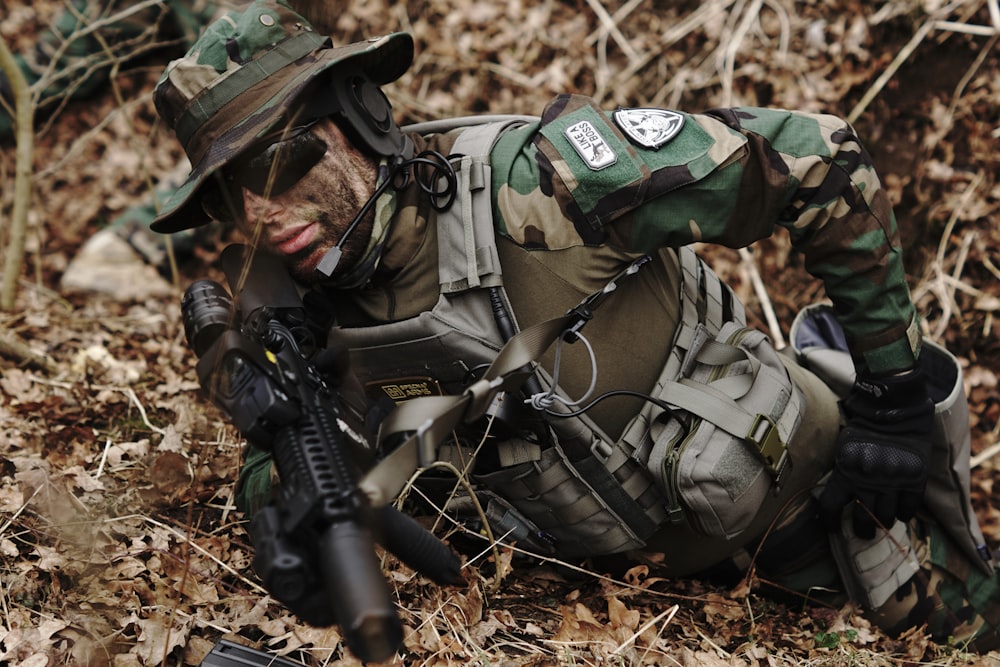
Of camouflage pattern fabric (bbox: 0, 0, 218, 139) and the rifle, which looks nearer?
the rifle

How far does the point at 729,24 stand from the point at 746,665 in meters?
4.39

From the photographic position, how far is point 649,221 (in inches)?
108

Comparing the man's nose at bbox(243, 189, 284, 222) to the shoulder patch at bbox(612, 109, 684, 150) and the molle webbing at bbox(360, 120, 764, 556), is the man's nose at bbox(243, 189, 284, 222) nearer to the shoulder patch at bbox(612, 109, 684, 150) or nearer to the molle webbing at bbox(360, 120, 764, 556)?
the molle webbing at bbox(360, 120, 764, 556)

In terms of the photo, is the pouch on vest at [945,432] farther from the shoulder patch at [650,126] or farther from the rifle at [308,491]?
the rifle at [308,491]

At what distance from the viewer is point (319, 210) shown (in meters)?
2.76

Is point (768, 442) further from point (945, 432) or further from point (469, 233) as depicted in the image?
point (469, 233)

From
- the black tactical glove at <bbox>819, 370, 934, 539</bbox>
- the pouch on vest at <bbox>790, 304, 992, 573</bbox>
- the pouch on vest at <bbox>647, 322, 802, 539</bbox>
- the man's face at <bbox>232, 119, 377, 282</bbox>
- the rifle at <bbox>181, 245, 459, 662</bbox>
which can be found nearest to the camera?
the rifle at <bbox>181, 245, 459, 662</bbox>

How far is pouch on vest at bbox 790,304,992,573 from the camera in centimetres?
339

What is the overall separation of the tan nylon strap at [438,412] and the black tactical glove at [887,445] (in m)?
1.30

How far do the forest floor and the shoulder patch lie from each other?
5.11ft

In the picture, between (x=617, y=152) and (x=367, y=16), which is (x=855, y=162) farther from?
(x=367, y=16)

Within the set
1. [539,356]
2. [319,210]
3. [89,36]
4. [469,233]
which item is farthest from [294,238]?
[89,36]

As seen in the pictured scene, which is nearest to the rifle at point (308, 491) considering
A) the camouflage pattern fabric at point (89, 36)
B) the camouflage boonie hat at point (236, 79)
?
the camouflage boonie hat at point (236, 79)

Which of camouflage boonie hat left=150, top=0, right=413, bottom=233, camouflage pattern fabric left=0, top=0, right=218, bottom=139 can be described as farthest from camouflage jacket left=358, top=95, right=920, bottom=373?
camouflage pattern fabric left=0, top=0, right=218, bottom=139
